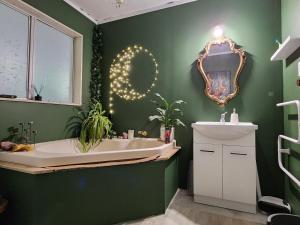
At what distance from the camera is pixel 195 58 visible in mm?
2508

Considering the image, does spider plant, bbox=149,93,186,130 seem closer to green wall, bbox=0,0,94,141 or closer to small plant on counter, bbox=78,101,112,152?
small plant on counter, bbox=78,101,112,152

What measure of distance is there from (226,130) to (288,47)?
37.1 inches

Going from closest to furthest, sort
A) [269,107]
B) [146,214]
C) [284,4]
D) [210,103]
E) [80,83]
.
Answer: [146,214], [284,4], [269,107], [210,103], [80,83]

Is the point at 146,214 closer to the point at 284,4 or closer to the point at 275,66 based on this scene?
the point at 275,66

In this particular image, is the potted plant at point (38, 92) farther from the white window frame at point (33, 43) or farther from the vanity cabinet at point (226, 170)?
the vanity cabinet at point (226, 170)

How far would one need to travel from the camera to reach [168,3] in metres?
2.67

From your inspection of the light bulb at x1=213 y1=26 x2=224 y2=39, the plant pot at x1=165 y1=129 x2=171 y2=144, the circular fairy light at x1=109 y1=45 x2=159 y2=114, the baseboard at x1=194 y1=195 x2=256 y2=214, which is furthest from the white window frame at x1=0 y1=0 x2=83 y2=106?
the baseboard at x1=194 y1=195 x2=256 y2=214

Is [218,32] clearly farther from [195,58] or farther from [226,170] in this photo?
[226,170]

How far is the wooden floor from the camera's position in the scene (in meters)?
1.72

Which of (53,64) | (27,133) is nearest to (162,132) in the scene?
(27,133)

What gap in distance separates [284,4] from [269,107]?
1168mm

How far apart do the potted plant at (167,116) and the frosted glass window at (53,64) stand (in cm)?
139

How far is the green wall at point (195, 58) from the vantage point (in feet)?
7.09

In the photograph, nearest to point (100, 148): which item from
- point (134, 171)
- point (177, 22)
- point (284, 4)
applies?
point (134, 171)
